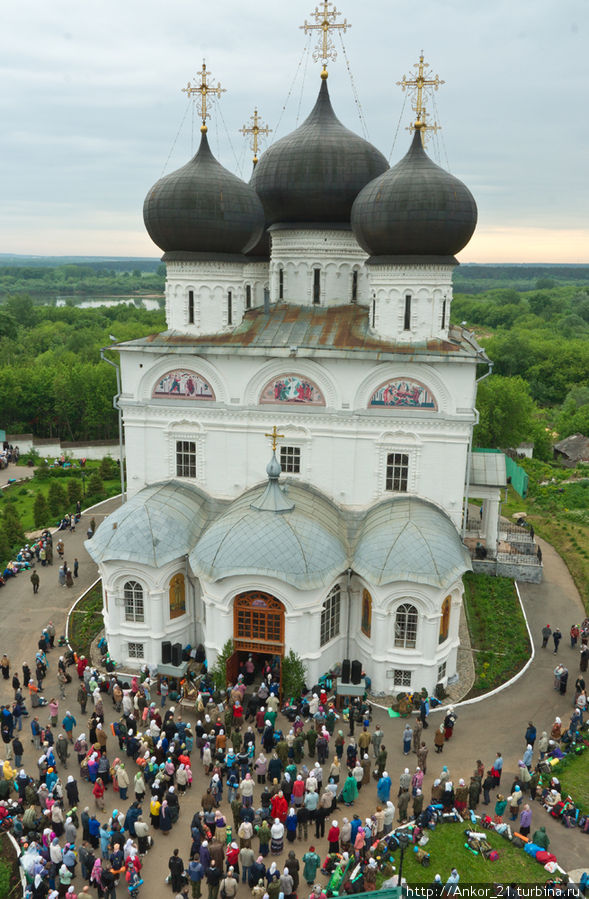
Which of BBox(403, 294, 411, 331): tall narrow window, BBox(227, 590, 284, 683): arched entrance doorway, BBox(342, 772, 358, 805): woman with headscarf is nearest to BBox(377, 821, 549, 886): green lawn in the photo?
BBox(342, 772, 358, 805): woman with headscarf

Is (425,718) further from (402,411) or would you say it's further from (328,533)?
(402,411)

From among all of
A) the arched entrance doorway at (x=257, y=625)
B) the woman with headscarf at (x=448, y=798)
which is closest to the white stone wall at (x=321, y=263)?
the arched entrance doorway at (x=257, y=625)

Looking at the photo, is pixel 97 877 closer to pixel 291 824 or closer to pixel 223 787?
pixel 291 824

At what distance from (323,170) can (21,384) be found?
32489mm

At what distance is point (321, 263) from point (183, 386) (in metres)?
6.31

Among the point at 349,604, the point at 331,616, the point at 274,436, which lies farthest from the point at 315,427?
the point at 331,616

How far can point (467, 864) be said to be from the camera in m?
12.7

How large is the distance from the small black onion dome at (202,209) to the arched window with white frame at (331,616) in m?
10.8

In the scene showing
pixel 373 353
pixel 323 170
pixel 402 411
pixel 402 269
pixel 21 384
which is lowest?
pixel 21 384

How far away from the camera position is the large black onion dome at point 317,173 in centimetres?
2331

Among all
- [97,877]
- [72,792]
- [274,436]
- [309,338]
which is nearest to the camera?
[97,877]

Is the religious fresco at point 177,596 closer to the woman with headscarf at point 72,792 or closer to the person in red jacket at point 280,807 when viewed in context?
the woman with headscarf at point 72,792

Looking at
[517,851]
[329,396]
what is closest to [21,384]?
[329,396]

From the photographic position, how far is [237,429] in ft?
70.4
